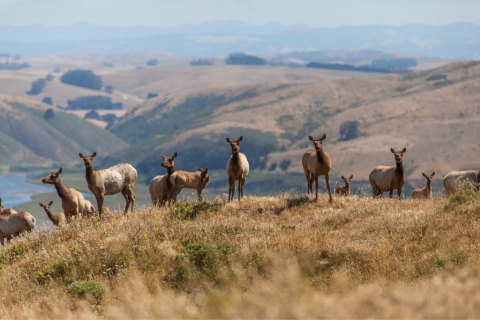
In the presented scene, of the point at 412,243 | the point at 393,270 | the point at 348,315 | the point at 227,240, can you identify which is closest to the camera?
the point at 348,315

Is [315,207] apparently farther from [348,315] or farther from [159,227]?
[348,315]

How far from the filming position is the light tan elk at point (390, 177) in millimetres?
28784

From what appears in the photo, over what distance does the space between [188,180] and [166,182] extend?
1.10 meters

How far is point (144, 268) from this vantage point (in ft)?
55.4

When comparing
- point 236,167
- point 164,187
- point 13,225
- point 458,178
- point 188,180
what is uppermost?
point 236,167

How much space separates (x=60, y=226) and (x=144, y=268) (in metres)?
6.57

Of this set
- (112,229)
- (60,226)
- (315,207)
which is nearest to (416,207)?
(315,207)

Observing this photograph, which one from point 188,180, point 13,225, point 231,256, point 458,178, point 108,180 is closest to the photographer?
point 231,256

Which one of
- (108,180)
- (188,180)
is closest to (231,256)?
(108,180)

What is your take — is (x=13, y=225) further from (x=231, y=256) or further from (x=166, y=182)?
(x=231, y=256)

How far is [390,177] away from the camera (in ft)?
97.5

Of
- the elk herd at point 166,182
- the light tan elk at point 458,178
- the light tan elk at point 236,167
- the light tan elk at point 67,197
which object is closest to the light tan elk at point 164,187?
the elk herd at point 166,182

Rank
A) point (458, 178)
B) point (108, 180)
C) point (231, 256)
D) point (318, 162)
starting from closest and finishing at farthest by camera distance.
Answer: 1. point (231, 256)
2. point (318, 162)
3. point (108, 180)
4. point (458, 178)

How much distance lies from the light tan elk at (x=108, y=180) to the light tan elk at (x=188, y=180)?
6.80 feet
